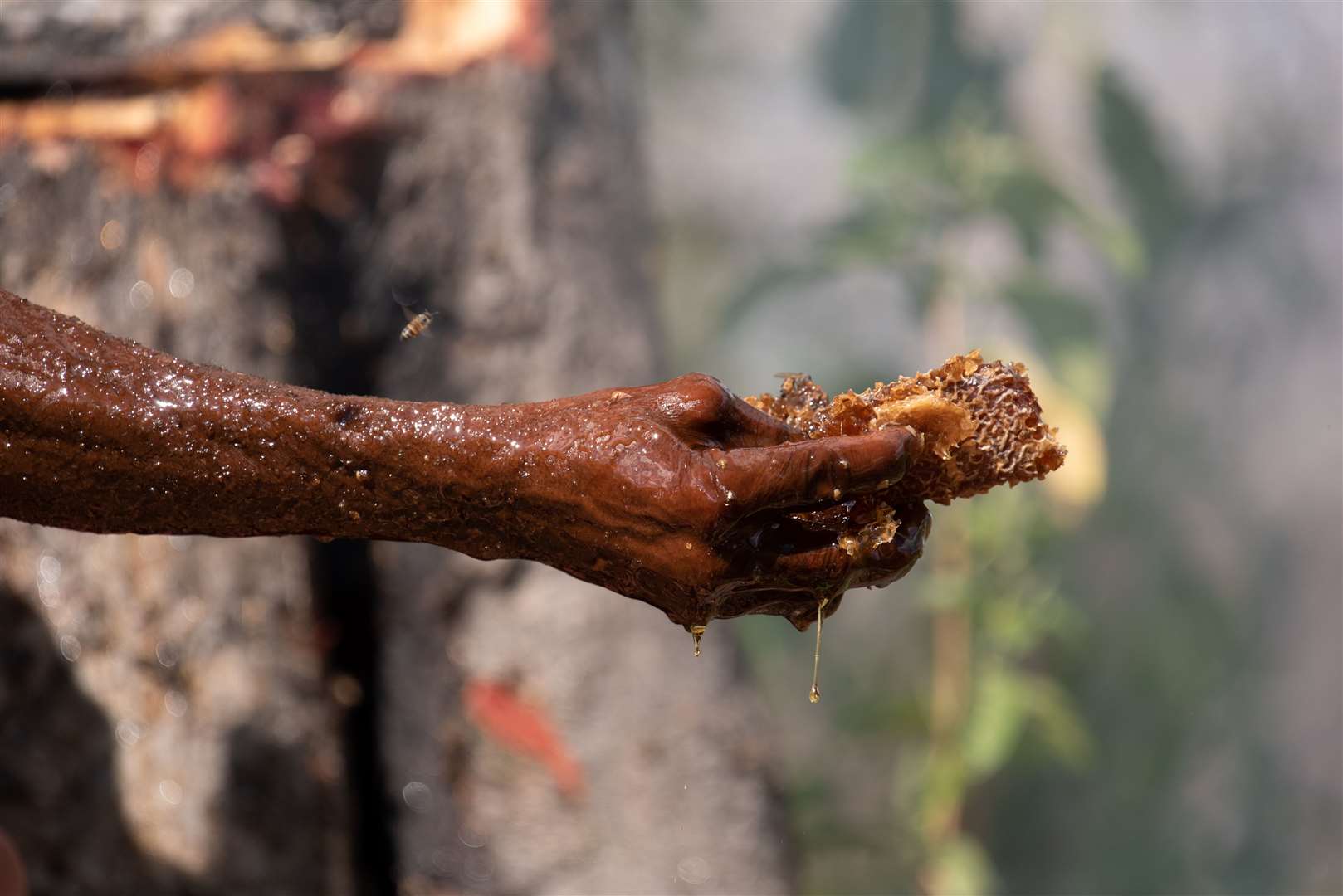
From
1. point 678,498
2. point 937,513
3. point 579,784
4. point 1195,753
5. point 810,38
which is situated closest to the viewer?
point 678,498

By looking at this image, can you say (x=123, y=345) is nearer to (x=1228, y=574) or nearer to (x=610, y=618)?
(x=610, y=618)

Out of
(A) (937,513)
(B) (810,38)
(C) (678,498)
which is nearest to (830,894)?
(A) (937,513)

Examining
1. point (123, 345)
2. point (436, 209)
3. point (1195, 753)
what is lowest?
point (1195, 753)

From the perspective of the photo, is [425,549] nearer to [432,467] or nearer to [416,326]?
[416,326]

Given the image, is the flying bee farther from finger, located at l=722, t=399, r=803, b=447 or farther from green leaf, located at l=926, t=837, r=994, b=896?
green leaf, located at l=926, t=837, r=994, b=896

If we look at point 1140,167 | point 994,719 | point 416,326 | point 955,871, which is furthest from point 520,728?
point 1140,167

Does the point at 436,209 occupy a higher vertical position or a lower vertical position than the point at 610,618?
higher

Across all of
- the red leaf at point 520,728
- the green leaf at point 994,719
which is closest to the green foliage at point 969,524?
the green leaf at point 994,719

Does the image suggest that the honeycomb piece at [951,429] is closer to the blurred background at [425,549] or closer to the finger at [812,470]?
the finger at [812,470]
